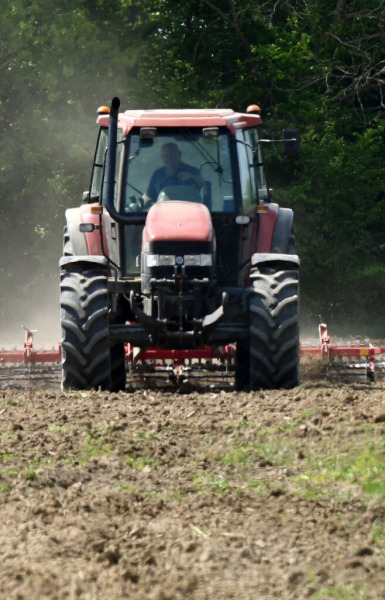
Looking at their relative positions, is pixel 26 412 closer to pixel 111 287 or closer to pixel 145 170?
pixel 111 287

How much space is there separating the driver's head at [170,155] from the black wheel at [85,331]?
1.29 meters

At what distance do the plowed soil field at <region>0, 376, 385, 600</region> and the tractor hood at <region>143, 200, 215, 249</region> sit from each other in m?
1.48

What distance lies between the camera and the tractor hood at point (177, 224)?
9383 mm

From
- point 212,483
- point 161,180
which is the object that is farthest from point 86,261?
point 212,483

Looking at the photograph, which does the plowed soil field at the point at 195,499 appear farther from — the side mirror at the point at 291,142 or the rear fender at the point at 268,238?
the side mirror at the point at 291,142

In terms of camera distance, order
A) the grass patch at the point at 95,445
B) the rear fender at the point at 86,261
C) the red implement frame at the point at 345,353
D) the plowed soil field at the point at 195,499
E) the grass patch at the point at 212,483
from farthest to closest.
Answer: the red implement frame at the point at 345,353 < the rear fender at the point at 86,261 < the grass patch at the point at 95,445 < the grass patch at the point at 212,483 < the plowed soil field at the point at 195,499

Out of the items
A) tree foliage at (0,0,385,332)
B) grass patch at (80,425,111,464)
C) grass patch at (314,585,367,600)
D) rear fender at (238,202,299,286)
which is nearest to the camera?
grass patch at (314,585,367,600)

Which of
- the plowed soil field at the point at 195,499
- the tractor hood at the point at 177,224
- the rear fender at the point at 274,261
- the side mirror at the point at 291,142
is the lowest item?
the plowed soil field at the point at 195,499

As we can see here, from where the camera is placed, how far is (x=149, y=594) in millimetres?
4172

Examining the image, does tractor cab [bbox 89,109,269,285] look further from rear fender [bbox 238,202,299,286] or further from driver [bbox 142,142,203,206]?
rear fender [bbox 238,202,299,286]

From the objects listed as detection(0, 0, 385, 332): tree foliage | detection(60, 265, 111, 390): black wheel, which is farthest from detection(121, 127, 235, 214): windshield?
detection(0, 0, 385, 332): tree foliage

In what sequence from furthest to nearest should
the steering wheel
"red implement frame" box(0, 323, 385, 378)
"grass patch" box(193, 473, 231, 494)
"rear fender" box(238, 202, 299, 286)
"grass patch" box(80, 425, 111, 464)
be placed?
"red implement frame" box(0, 323, 385, 378)
"rear fender" box(238, 202, 299, 286)
the steering wheel
"grass patch" box(80, 425, 111, 464)
"grass patch" box(193, 473, 231, 494)

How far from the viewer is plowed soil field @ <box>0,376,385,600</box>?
4328 mm

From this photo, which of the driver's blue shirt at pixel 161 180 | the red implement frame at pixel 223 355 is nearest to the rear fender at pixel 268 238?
the driver's blue shirt at pixel 161 180
